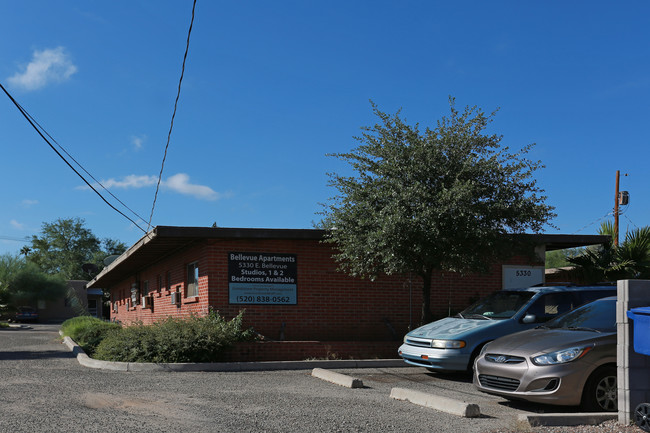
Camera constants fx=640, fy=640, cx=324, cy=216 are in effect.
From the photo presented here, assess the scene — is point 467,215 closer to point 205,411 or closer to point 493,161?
point 493,161

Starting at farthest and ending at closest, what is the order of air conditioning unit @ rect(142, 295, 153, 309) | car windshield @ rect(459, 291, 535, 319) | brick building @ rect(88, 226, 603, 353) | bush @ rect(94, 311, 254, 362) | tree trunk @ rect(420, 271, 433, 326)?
air conditioning unit @ rect(142, 295, 153, 309), brick building @ rect(88, 226, 603, 353), tree trunk @ rect(420, 271, 433, 326), bush @ rect(94, 311, 254, 362), car windshield @ rect(459, 291, 535, 319)

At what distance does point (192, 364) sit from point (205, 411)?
15.8ft

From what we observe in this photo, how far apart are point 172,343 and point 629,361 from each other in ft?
28.2


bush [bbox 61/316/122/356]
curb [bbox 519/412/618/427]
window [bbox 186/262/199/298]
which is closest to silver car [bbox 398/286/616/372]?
curb [bbox 519/412/618/427]

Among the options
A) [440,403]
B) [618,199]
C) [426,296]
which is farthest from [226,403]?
[618,199]

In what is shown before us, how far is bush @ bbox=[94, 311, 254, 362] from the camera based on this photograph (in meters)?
12.6

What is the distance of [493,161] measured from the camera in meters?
13.6

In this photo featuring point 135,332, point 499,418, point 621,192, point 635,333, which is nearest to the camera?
point 635,333

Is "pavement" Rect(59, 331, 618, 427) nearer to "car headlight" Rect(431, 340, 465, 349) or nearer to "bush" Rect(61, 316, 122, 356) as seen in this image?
"car headlight" Rect(431, 340, 465, 349)

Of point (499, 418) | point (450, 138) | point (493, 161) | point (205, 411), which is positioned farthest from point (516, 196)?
point (205, 411)

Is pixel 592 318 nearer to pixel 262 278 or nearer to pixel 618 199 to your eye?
pixel 262 278

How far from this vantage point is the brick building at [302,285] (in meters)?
14.9

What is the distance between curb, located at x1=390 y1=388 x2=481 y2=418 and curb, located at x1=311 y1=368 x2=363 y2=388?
3.52 feet

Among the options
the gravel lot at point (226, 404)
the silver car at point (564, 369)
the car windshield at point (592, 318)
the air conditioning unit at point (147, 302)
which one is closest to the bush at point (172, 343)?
the gravel lot at point (226, 404)
